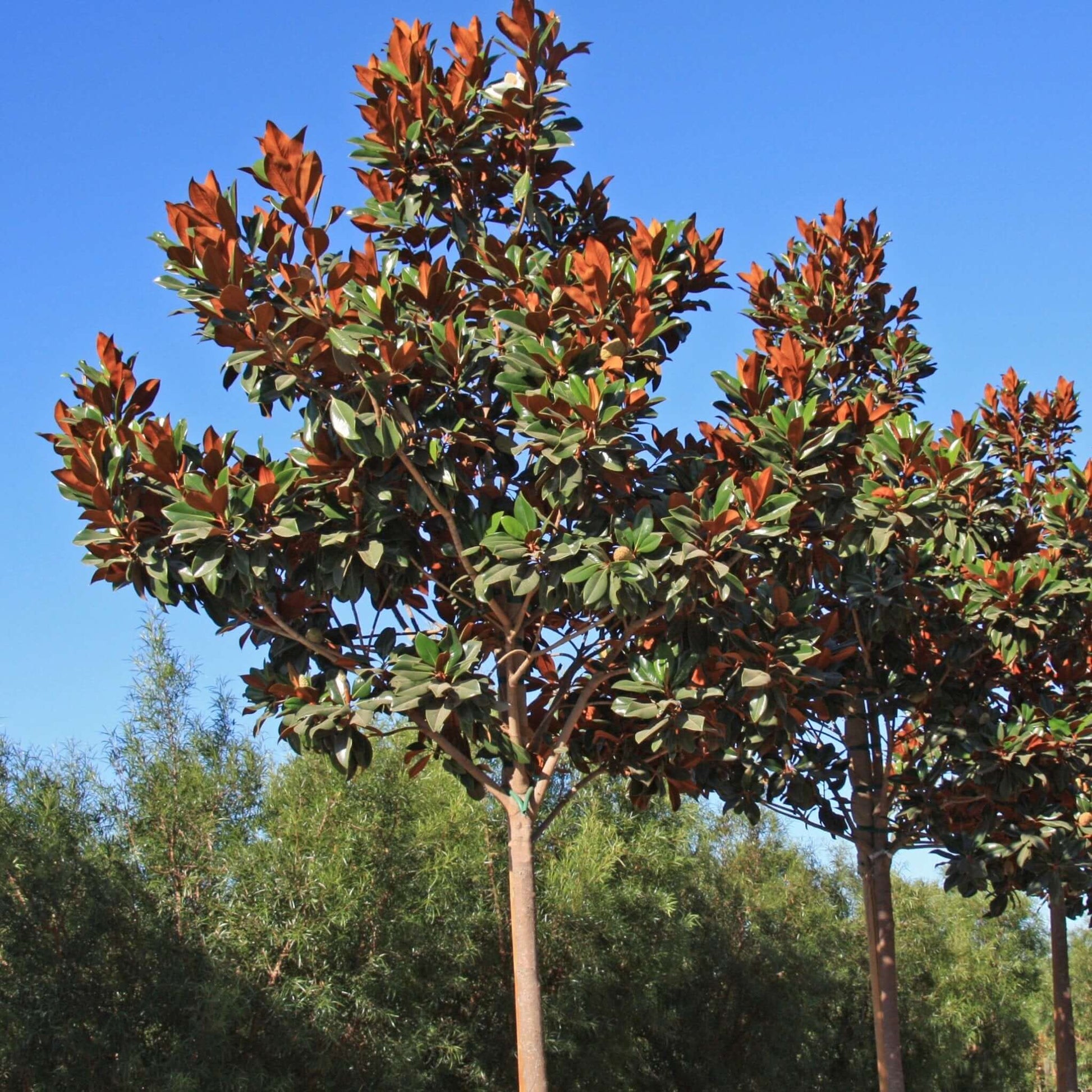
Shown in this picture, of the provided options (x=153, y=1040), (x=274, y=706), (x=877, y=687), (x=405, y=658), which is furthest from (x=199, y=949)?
(x=877, y=687)

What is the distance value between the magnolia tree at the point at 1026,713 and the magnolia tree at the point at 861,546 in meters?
0.13

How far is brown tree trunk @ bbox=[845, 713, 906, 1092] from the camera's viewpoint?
646 cm

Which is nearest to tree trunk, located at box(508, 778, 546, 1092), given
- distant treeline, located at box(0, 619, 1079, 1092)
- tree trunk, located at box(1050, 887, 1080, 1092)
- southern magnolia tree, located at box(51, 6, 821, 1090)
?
southern magnolia tree, located at box(51, 6, 821, 1090)

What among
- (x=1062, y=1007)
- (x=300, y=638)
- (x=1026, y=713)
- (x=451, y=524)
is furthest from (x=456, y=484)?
(x=1062, y=1007)

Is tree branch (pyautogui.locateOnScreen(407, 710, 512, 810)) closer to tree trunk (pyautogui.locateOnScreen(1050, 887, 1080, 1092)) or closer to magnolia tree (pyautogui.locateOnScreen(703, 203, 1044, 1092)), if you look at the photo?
magnolia tree (pyautogui.locateOnScreen(703, 203, 1044, 1092))

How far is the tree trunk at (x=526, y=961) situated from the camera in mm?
4434

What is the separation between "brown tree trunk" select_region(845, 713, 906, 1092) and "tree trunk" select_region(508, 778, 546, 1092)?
2.68 meters

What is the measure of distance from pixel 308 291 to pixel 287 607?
1.21 metres

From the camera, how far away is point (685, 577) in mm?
4176

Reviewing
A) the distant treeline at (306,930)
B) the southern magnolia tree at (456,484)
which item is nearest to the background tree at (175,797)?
the distant treeline at (306,930)

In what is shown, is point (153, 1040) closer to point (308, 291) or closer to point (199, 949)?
point (199, 949)

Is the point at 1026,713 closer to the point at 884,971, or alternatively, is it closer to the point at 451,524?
the point at 884,971

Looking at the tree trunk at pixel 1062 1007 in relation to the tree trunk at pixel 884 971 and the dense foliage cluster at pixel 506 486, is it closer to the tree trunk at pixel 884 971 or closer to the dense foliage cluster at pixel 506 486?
the tree trunk at pixel 884 971

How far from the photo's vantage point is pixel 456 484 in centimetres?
446
